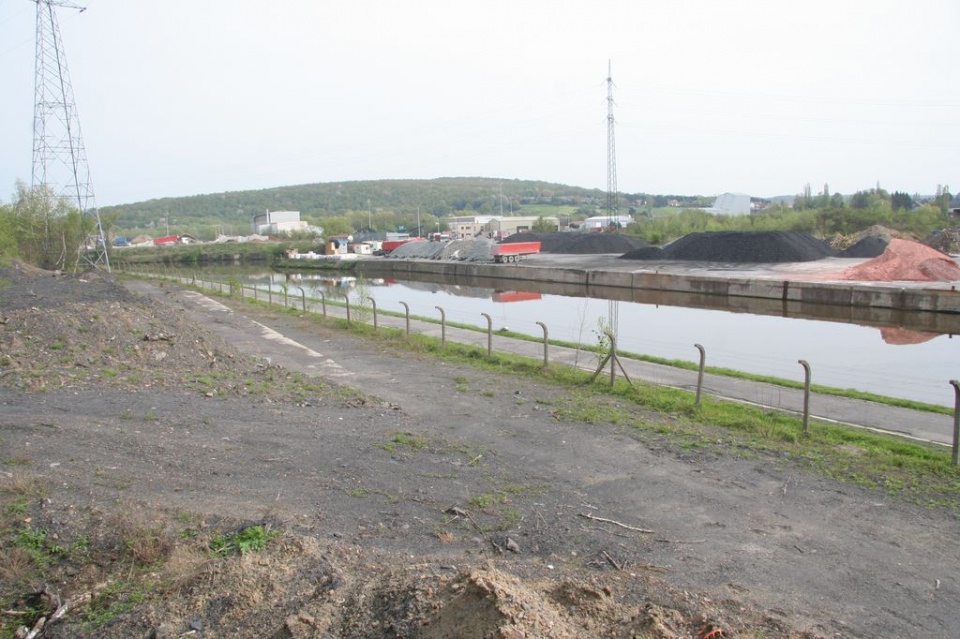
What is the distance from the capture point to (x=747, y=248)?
49656mm

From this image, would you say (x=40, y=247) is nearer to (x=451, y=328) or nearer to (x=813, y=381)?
(x=451, y=328)

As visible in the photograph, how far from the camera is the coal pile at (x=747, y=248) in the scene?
48625mm

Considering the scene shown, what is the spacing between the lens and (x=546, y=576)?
18.5ft

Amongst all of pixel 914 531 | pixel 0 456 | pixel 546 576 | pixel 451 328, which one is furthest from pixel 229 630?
pixel 451 328

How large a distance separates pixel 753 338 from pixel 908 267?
16.6m

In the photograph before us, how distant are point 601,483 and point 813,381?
10.9 m

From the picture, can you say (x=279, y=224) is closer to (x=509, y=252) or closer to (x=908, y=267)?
(x=509, y=252)

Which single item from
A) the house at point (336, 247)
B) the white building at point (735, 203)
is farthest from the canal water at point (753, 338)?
the white building at point (735, 203)

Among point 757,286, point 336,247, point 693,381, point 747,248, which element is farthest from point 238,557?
point 336,247

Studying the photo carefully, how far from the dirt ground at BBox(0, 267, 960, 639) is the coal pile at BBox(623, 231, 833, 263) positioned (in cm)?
4116

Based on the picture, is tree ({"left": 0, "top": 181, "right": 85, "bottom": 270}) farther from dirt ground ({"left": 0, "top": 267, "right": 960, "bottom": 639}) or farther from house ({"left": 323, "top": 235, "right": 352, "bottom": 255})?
house ({"left": 323, "top": 235, "right": 352, "bottom": 255})

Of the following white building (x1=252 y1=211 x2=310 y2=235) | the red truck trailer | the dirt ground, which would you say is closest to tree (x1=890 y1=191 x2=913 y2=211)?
the red truck trailer

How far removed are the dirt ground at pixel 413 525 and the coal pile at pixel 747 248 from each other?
135ft

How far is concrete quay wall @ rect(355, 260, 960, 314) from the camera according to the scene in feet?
98.8
